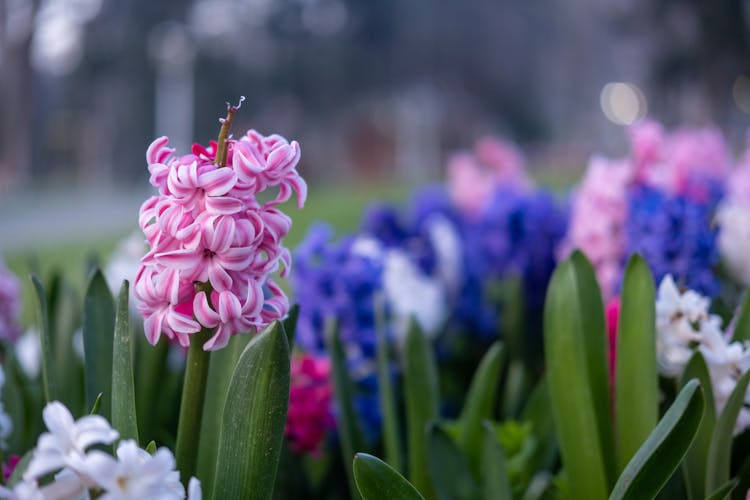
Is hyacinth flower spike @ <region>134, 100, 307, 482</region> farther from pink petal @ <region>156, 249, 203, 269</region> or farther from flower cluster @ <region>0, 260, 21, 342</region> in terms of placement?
flower cluster @ <region>0, 260, 21, 342</region>

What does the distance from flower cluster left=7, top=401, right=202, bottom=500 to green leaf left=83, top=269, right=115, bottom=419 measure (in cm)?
38

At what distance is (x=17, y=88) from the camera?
12.0 m

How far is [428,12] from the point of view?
27922 millimetres

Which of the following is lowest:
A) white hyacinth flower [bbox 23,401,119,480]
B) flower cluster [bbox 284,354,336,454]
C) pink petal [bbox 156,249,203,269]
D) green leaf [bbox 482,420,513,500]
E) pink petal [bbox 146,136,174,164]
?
flower cluster [bbox 284,354,336,454]

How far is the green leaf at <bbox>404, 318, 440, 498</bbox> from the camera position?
1.14 metres

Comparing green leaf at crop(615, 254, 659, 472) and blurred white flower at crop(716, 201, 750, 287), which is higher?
blurred white flower at crop(716, 201, 750, 287)

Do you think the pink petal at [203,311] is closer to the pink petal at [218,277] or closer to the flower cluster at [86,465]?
the pink petal at [218,277]

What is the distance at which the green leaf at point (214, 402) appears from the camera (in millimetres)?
871

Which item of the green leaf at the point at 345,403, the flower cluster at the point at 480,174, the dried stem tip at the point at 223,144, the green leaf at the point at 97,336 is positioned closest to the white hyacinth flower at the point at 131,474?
the dried stem tip at the point at 223,144

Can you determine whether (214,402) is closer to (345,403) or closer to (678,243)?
(345,403)


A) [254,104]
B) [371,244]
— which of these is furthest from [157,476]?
[254,104]

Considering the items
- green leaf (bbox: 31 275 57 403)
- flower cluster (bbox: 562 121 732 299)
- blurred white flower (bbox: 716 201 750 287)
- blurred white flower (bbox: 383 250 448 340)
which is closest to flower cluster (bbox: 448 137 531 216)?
flower cluster (bbox: 562 121 732 299)

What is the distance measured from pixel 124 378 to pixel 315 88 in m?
27.9

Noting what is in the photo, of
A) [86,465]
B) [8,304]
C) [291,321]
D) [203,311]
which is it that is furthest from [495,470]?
[8,304]
